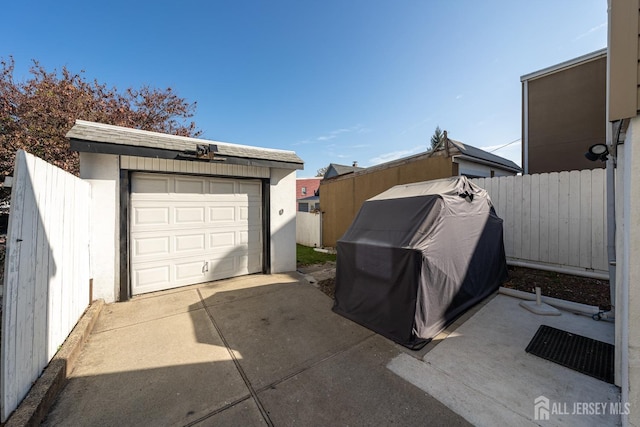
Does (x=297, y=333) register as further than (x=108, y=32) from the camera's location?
No

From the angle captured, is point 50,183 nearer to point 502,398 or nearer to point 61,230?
point 61,230

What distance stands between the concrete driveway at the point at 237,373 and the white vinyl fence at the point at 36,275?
397 mm

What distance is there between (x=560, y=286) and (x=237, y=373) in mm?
5452

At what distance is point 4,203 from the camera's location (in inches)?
240

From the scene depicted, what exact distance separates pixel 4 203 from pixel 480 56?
1311 centimetres

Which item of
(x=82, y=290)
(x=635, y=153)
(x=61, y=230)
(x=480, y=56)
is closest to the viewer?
(x=635, y=153)

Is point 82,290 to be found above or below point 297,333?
above

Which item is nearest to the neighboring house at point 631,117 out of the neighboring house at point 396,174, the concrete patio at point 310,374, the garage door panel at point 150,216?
the concrete patio at point 310,374

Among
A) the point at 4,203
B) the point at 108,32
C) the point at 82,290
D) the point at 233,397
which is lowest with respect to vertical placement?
the point at 233,397

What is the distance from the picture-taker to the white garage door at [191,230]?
4215 mm

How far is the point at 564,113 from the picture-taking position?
6.93 metres

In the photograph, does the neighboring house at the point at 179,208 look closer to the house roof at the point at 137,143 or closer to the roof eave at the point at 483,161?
the house roof at the point at 137,143

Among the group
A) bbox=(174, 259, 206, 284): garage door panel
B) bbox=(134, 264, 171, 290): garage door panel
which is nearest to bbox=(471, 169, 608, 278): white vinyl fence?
bbox=(174, 259, 206, 284): garage door panel

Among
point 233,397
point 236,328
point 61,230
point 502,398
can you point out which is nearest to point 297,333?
point 236,328
